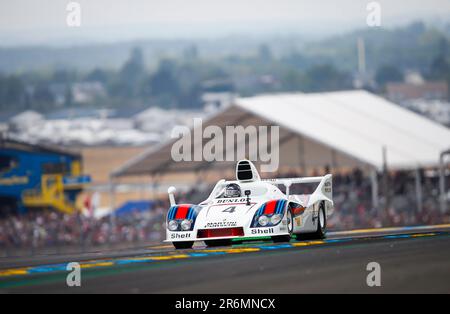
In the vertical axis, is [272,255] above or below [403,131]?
below

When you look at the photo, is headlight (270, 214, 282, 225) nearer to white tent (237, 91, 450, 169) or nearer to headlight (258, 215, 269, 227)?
headlight (258, 215, 269, 227)

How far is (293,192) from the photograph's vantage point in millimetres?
33906

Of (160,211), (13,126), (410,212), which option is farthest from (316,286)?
(13,126)

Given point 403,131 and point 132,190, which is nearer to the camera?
point 403,131

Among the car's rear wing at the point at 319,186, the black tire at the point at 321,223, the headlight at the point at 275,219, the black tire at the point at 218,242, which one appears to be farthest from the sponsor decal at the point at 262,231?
the black tire at the point at 321,223

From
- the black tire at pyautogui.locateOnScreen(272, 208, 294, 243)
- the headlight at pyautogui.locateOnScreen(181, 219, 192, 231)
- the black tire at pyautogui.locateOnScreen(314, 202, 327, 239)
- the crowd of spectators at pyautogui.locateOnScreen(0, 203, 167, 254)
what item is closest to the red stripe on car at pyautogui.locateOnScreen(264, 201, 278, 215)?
the black tire at pyautogui.locateOnScreen(272, 208, 294, 243)

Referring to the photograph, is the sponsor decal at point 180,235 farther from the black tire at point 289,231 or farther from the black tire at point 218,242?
the black tire at point 289,231

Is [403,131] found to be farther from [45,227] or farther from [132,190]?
[132,190]

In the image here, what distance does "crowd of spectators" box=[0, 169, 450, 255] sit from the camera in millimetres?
32781

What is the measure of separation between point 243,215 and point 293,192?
648 inches

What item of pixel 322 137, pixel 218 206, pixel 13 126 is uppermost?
pixel 13 126

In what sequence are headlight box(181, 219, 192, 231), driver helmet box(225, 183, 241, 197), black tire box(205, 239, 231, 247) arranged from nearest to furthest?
headlight box(181, 219, 192, 231) → black tire box(205, 239, 231, 247) → driver helmet box(225, 183, 241, 197)
